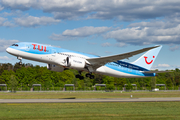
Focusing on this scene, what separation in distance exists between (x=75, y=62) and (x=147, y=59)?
21.6 m

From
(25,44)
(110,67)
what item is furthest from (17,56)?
(110,67)

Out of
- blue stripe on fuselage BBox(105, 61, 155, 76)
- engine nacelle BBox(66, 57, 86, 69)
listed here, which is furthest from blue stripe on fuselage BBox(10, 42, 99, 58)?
blue stripe on fuselage BBox(105, 61, 155, 76)

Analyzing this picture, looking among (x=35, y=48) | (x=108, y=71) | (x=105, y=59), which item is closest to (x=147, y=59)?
(x=108, y=71)

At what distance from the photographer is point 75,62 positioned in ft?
143

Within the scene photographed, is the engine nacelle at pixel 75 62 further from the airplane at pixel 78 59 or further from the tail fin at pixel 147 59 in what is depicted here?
the tail fin at pixel 147 59

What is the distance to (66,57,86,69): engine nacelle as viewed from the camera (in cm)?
4295

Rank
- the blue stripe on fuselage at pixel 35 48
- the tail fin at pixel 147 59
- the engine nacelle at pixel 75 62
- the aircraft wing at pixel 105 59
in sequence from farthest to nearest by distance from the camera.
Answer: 1. the tail fin at pixel 147 59
2. the engine nacelle at pixel 75 62
3. the aircraft wing at pixel 105 59
4. the blue stripe on fuselage at pixel 35 48

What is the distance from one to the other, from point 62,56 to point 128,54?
11965 millimetres

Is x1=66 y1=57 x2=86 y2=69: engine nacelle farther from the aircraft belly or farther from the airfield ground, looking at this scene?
the airfield ground

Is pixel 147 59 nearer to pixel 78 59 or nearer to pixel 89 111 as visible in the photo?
pixel 78 59

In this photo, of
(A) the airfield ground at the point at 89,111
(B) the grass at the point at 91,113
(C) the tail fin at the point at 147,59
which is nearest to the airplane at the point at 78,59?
(C) the tail fin at the point at 147,59

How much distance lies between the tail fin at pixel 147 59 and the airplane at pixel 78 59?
24.9 inches

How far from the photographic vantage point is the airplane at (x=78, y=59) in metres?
40.3

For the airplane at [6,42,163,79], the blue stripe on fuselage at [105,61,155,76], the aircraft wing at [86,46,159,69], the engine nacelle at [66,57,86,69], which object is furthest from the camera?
the blue stripe on fuselage at [105,61,155,76]
